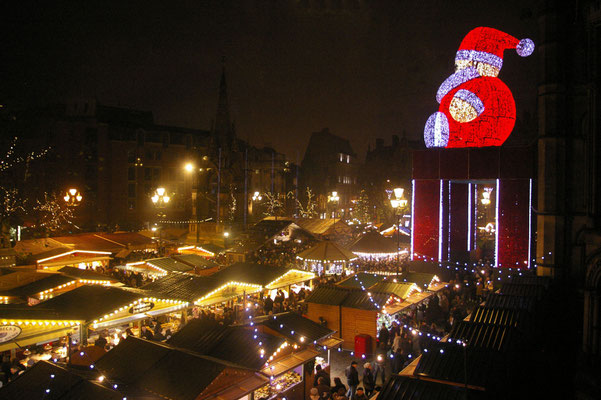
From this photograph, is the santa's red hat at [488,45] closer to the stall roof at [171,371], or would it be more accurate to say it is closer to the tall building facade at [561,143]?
the tall building facade at [561,143]

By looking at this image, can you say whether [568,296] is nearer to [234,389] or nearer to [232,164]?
[234,389]

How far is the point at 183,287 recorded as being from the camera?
51.1 feet

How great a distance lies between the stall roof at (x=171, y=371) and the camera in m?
7.61

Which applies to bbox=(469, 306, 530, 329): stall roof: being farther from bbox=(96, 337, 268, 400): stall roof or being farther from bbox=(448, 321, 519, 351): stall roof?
bbox=(96, 337, 268, 400): stall roof

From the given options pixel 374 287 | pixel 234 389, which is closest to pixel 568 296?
pixel 374 287

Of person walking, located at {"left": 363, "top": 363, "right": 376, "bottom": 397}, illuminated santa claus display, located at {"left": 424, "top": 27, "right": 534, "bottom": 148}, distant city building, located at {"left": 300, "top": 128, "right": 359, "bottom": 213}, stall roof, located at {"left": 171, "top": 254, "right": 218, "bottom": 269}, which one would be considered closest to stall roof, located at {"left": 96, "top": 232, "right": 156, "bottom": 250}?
stall roof, located at {"left": 171, "top": 254, "right": 218, "bottom": 269}

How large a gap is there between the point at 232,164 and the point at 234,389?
34930 millimetres

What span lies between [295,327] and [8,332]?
A: 6.66m

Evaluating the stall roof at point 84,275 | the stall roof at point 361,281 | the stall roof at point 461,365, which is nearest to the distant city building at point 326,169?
the stall roof at point 361,281

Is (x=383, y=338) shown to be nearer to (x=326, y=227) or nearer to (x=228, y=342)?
(x=228, y=342)

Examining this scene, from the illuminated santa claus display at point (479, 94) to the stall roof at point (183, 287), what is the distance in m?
14.8

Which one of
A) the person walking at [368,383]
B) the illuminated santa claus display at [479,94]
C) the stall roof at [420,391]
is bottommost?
the person walking at [368,383]

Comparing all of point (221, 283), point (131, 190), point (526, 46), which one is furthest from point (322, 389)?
point (131, 190)

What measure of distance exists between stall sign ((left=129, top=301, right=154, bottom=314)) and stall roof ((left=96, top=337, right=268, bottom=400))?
14.3ft
